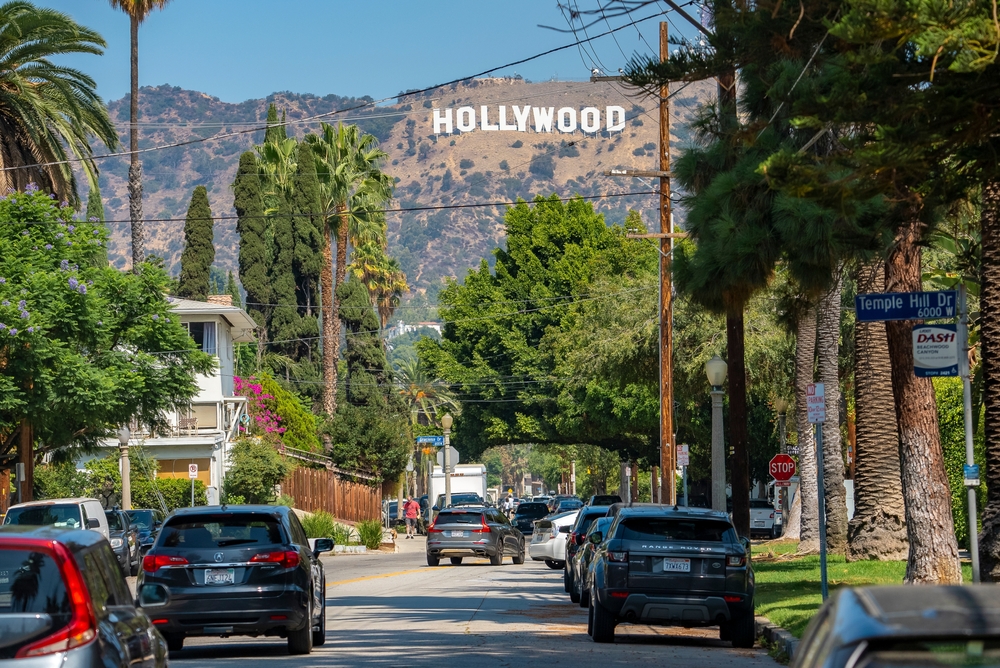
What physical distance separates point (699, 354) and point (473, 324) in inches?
1153

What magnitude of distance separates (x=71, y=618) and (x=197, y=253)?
68.3 m

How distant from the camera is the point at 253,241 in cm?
7650

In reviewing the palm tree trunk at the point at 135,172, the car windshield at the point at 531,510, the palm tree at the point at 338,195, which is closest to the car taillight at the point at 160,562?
the palm tree trunk at the point at 135,172

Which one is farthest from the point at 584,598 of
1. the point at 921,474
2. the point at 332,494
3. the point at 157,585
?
the point at 332,494

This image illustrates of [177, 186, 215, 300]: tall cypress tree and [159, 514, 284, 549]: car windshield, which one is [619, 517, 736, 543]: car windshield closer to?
[159, 514, 284, 549]: car windshield

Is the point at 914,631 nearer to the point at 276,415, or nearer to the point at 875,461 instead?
the point at 875,461

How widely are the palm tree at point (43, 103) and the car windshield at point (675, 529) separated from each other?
24894mm

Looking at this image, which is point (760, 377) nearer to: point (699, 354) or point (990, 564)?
point (699, 354)

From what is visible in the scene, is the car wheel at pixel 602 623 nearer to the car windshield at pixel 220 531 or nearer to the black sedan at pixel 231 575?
the black sedan at pixel 231 575

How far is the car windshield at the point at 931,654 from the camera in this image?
13.7 ft

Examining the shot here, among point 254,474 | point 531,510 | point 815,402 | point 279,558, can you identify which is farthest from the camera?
point 531,510

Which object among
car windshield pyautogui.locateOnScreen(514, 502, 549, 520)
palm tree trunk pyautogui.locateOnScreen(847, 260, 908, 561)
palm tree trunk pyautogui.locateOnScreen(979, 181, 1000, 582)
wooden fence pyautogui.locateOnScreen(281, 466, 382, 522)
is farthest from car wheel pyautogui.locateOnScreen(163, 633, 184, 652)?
car windshield pyautogui.locateOnScreen(514, 502, 549, 520)

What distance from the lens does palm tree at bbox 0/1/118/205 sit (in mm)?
36156

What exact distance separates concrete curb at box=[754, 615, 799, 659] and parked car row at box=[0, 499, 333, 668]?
16.6ft
